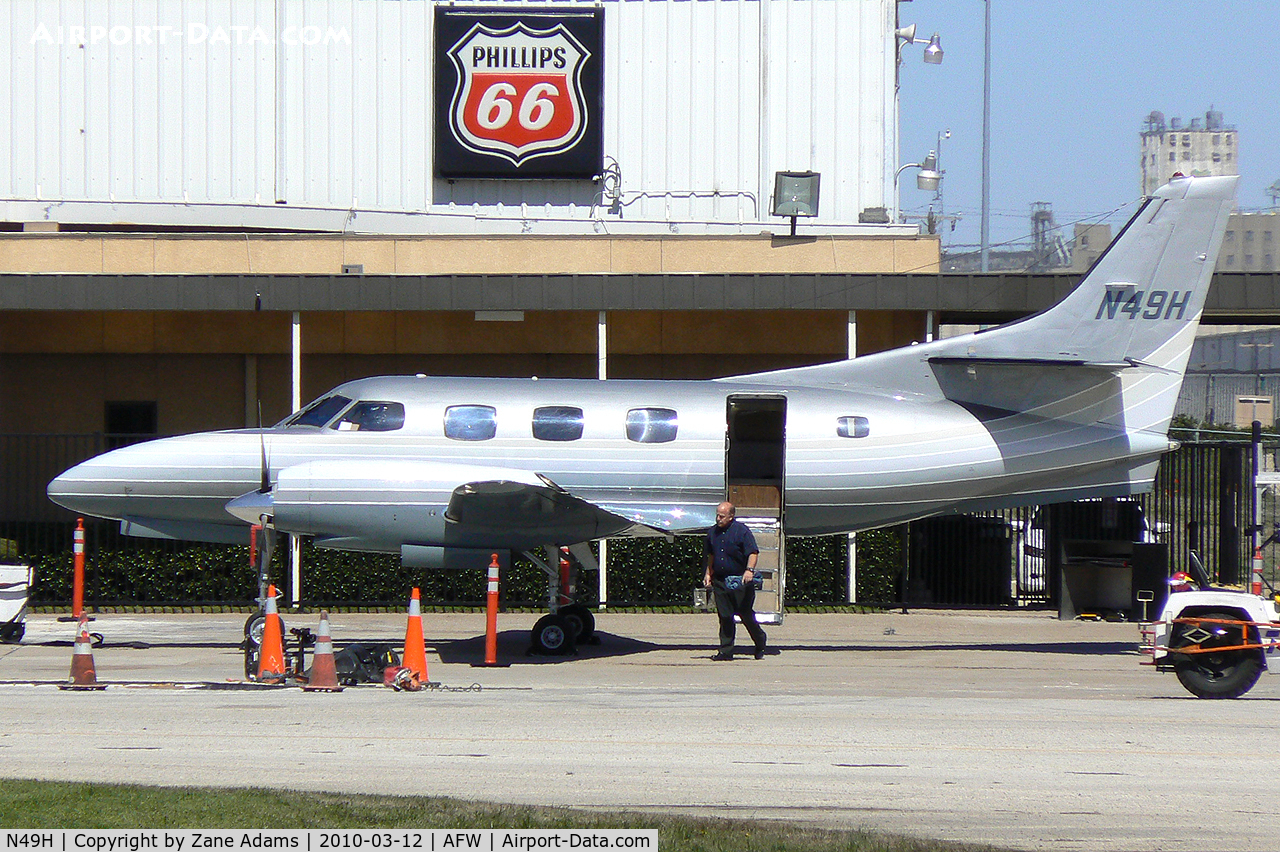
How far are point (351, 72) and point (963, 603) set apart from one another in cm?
1613

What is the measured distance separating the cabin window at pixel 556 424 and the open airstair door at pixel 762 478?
6.31 feet

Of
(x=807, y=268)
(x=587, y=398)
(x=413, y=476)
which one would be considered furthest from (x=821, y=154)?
(x=413, y=476)

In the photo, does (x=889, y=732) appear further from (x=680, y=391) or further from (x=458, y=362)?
(x=458, y=362)

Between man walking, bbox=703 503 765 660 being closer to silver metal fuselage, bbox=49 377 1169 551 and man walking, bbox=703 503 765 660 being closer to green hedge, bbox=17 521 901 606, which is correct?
silver metal fuselage, bbox=49 377 1169 551

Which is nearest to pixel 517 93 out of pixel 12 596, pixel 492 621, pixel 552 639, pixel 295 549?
pixel 295 549

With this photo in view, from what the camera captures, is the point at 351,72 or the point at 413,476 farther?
the point at 351,72

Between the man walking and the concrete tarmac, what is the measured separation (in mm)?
712

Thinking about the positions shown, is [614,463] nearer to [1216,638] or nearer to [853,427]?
[853,427]

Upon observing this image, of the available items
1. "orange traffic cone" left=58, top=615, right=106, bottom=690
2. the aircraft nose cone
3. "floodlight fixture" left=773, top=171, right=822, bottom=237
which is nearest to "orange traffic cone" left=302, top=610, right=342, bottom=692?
"orange traffic cone" left=58, top=615, right=106, bottom=690

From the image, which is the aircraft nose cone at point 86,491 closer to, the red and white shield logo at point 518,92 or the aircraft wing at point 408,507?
the aircraft wing at point 408,507

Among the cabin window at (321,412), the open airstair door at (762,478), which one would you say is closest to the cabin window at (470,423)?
the cabin window at (321,412)

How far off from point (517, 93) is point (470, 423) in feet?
42.5

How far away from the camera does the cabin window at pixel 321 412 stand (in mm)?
16312

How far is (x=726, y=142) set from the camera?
88.6 feet
